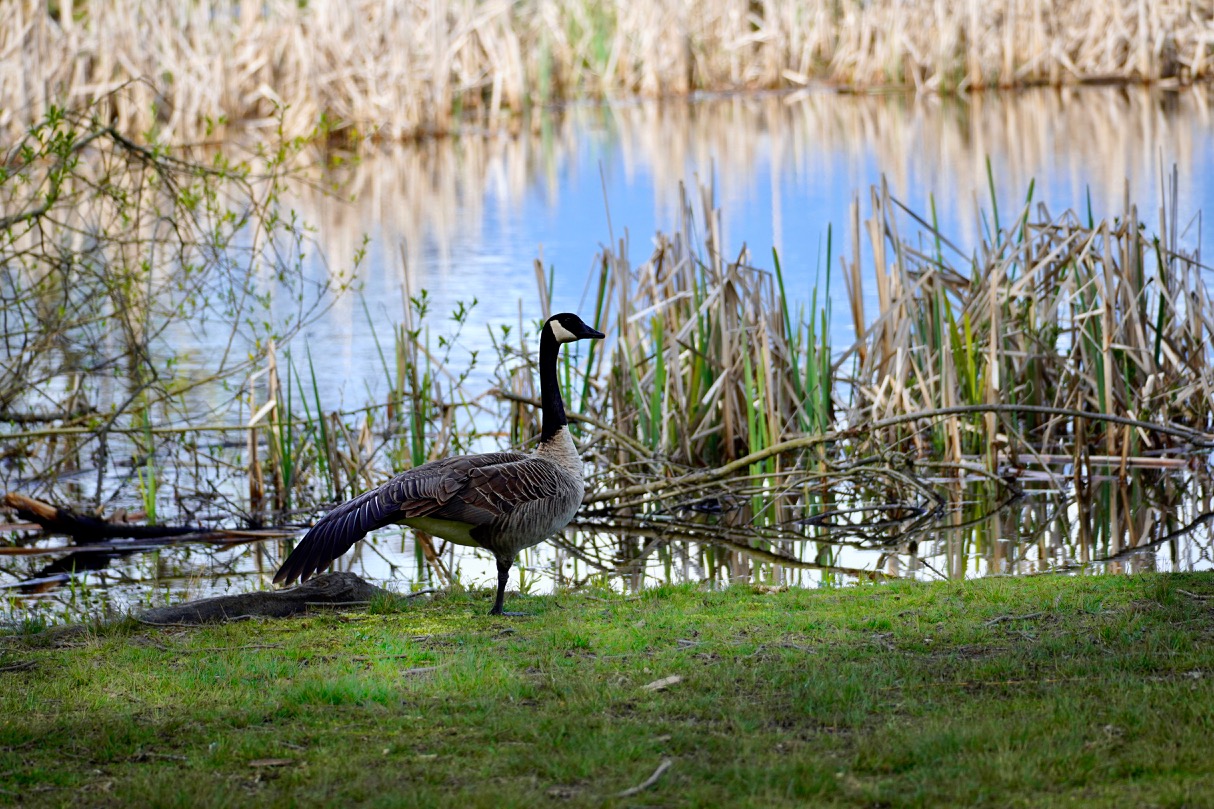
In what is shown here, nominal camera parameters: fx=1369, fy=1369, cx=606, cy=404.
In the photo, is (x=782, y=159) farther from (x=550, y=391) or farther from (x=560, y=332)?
(x=550, y=391)

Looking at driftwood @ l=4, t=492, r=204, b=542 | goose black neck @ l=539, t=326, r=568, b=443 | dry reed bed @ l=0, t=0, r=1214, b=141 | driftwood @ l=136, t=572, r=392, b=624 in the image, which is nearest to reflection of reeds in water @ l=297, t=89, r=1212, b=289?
dry reed bed @ l=0, t=0, r=1214, b=141

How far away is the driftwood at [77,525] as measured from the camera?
9.12m

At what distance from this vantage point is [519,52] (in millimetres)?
28828

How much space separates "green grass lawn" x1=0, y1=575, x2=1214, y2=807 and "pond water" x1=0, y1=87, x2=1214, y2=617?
2.17m

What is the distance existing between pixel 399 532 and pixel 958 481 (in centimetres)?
406

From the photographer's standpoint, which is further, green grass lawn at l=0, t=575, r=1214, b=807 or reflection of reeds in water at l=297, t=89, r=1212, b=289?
reflection of reeds in water at l=297, t=89, r=1212, b=289

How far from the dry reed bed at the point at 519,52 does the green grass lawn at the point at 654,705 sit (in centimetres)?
1485

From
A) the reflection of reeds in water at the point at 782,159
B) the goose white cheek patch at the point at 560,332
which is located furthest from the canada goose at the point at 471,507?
the reflection of reeds in water at the point at 782,159

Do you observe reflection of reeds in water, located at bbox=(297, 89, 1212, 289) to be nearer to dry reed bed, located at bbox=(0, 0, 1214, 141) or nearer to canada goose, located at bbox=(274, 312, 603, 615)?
dry reed bed, located at bbox=(0, 0, 1214, 141)

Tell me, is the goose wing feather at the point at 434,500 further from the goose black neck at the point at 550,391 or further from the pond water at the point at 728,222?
the pond water at the point at 728,222

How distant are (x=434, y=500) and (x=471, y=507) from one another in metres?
0.17

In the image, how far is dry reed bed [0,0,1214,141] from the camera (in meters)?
23.2

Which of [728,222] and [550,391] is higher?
[550,391]

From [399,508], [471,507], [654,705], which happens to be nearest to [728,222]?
[471,507]
